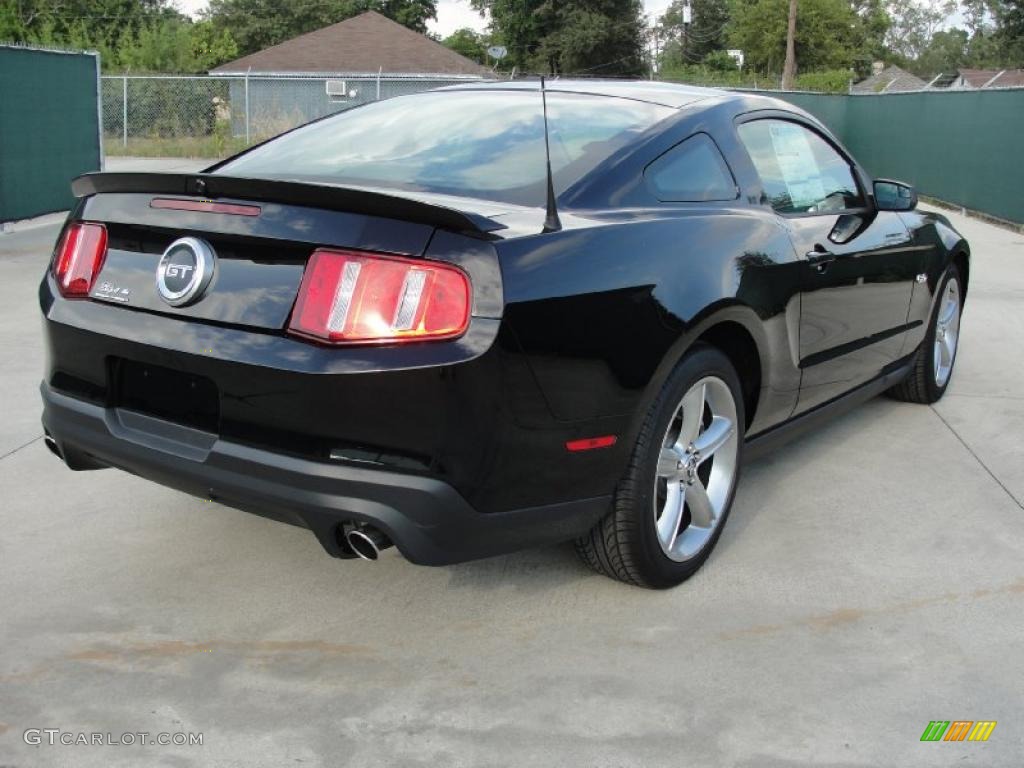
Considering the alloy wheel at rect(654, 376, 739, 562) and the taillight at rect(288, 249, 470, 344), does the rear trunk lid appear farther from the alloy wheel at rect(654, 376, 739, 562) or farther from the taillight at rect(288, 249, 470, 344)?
the alloy wheel at rect(654, 376, 739, 562)

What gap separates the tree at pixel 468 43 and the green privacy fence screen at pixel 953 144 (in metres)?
43.3

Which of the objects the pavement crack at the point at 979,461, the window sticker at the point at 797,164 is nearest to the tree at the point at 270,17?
the pavement crack at the point at 979,461

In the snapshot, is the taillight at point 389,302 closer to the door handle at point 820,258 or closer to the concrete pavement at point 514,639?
the concrete pavement at point 514,639

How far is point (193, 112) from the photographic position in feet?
98.1

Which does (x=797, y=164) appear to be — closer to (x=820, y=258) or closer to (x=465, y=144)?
(x=820, y=258)

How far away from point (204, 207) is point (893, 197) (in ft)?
10.2

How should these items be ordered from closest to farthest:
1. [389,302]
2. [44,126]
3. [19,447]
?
[389,302]
[19,447]
[44,126]

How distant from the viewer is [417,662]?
3047 mm

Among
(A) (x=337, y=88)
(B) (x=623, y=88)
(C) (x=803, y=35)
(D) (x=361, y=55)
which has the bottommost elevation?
(B) (x=623, y=88)

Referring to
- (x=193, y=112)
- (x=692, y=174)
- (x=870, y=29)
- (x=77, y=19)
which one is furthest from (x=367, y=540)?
(x=870, y=29)

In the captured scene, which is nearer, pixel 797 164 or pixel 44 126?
pixel 797 164

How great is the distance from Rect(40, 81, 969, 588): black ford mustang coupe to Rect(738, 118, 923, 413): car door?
1.8 inches

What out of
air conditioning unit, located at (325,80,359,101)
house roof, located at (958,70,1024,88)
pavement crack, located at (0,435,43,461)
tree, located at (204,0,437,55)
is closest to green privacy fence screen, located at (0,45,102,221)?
pavement crack, located at (0,435,43,461)

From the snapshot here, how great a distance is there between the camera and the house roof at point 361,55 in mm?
42000
